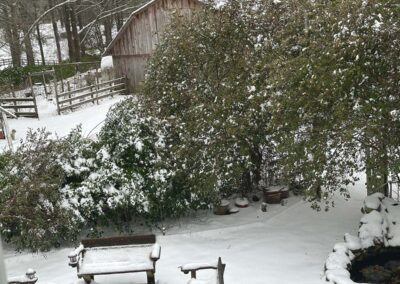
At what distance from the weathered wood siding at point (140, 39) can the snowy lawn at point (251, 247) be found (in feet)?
38.0

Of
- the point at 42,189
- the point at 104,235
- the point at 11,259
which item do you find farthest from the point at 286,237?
the point at 11,259

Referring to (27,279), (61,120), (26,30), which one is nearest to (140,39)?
(61,120)

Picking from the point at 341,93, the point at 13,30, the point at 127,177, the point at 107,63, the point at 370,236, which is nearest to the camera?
the point at 341,93

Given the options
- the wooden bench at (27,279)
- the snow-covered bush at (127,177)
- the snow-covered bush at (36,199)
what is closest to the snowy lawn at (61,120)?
the snow-covered bush at (127,177)

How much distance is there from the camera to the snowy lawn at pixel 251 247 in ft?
24.3

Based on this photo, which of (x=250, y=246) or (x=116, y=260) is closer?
(x=116, y=260)

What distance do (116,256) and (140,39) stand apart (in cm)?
1473

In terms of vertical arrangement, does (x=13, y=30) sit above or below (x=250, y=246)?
above

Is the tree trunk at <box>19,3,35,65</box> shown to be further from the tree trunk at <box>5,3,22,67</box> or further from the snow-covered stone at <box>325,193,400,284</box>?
the snow-covered stone at <box>325,193,400,284</box>

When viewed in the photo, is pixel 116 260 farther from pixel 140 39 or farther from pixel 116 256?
pixel 140 39

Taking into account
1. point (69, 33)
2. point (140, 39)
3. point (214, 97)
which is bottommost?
point (214, 97)

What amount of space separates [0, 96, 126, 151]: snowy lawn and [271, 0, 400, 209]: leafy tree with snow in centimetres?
944

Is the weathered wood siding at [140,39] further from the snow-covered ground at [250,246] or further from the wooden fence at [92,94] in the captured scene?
the snow-covered ground at [250,246]

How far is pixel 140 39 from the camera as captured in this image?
20609 mm
